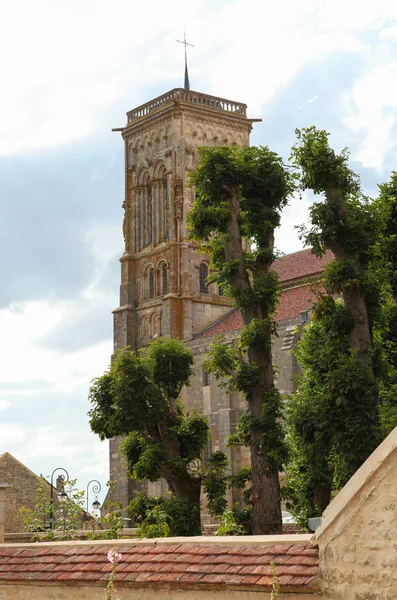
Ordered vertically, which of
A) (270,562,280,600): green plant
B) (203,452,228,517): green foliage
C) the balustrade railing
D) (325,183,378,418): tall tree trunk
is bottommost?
(270,562,280,600): green plant

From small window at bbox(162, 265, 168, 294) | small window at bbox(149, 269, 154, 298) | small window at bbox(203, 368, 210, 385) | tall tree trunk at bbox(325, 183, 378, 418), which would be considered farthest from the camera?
small window at bbox(149, 269, 154, 298)

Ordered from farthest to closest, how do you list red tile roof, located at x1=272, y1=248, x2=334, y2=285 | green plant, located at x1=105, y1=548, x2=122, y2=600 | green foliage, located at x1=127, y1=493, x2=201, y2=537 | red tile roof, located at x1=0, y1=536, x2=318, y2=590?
red tile roof, located at x1=272, y1=248, x2=334, y2=285, green foliage, located at x1=127, y1=493, x2=201, y2=537, red tile roof, located at x1=0, y1=536, x2=318, y2=590, green plant, located at x1=105, y1=548, x2=122, y2=600

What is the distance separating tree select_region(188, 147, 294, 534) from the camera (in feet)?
63.4

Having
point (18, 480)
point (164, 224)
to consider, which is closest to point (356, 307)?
point (18, 480)

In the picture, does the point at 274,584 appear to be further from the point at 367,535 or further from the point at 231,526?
the point at 231,526

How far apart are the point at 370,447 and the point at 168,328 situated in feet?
132

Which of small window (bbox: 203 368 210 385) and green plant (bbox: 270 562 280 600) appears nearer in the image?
green plant (bbox: 270 562 280 600)

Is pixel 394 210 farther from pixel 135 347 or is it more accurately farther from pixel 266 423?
pixel 135 347

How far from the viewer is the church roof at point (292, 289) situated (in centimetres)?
4888

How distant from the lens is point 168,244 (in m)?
59.3

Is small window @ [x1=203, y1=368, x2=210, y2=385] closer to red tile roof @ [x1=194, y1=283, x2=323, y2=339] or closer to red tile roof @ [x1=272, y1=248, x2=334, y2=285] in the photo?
red tile roof @ [x1=194, y1=283, x2=323, y2=339]

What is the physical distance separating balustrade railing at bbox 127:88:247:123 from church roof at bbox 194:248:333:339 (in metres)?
12.5

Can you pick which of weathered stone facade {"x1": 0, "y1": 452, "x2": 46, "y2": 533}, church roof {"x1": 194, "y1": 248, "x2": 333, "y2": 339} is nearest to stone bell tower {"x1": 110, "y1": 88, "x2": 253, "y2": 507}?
church roof {"x1": 194, "y1": 248, "x2": 333, "y2": 339}

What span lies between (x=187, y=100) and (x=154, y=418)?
40825mm
